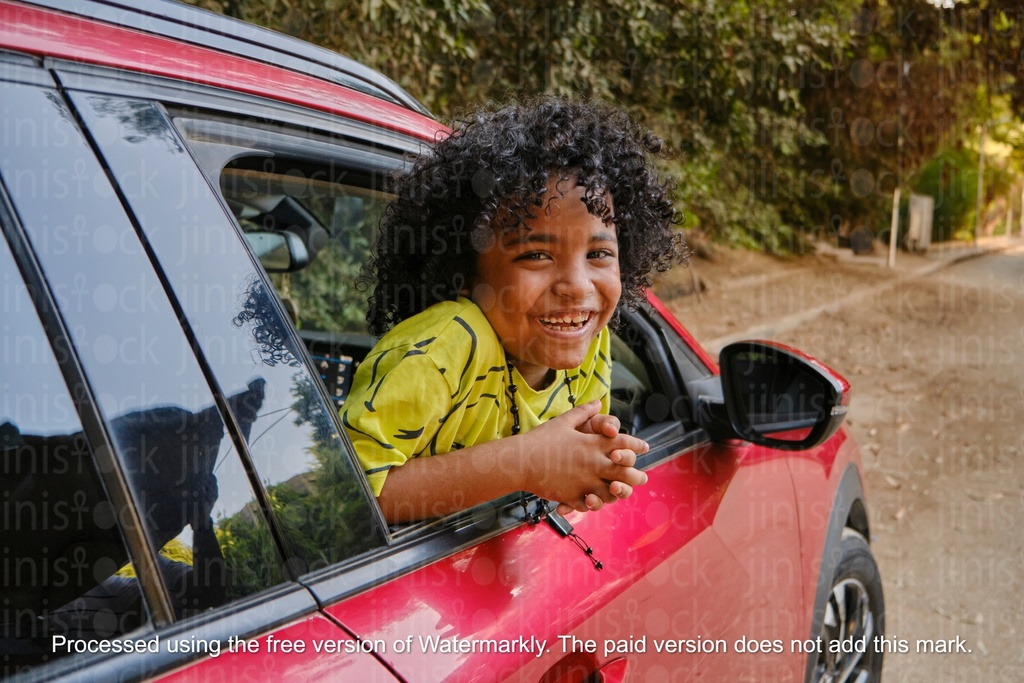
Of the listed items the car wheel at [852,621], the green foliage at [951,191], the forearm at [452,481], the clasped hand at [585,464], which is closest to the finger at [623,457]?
the clasped hand at [585,464]

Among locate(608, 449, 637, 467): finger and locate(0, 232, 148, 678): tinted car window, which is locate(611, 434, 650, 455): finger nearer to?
locate(608, 449, 637, 467): finger

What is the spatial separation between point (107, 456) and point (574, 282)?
3.09ft

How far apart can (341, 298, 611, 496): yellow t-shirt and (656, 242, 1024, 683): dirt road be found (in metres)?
2.50

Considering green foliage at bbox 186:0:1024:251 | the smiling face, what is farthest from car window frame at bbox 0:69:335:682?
green foliage at bbox 186:0:1024:251

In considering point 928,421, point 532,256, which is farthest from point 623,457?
point 928,421

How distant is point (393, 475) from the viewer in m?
1.33

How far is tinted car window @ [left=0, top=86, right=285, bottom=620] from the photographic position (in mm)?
933

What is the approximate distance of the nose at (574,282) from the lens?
64.6 inches

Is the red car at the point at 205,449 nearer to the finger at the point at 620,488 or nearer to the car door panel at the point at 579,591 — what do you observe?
the car door panel at the point at 579,591

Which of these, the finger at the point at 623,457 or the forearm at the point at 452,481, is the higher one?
the finger at the point at 623,457

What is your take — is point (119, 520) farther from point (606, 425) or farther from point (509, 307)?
point (509, 307)

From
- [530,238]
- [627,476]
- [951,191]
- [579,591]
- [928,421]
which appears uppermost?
[530,238]

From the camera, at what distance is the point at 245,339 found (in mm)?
1112

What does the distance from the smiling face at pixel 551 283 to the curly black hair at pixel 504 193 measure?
3 centimetres
